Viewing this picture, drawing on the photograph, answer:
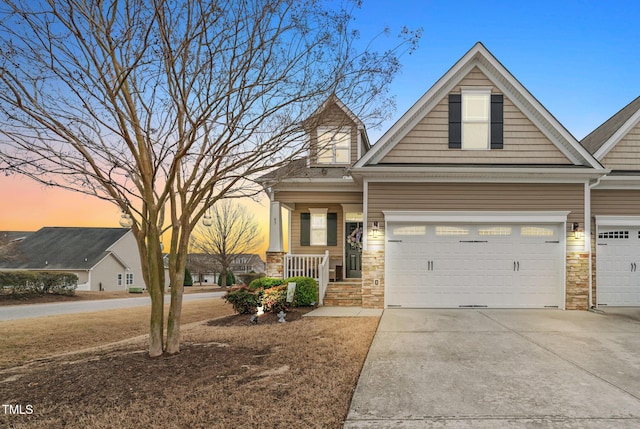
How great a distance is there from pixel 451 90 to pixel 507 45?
2365 millimetres

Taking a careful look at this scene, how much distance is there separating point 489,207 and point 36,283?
72.9 feet

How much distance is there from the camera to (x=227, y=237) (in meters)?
29.8

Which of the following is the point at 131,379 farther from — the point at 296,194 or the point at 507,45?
the point at 507,45

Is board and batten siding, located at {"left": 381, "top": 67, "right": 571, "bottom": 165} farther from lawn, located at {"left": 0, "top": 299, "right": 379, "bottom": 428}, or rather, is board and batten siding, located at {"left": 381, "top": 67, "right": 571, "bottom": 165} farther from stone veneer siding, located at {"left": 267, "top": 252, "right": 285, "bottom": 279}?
lawn, located at {"left": 0, "top": 299, "right": 379, "bottom": 428}

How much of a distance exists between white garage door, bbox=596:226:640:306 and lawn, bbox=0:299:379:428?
8.26m

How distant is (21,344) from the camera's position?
9.16 meters

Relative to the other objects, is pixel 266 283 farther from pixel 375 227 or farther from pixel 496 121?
pixel 496 121

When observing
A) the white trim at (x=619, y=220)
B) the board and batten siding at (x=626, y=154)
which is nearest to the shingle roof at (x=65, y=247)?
the white trim at (x=619, y=220)

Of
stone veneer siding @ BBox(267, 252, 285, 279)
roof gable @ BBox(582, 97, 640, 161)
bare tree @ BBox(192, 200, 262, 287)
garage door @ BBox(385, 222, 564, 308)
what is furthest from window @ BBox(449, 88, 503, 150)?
bare tree @ BBox(192, 200, 262, 287)

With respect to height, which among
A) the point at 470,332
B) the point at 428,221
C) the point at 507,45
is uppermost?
the point at 507,45

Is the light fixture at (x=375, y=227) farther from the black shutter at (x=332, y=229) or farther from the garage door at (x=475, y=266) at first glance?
the black shutter at (x=332, y=229)

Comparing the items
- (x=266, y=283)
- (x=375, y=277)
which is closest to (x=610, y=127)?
(x=375, y=277)

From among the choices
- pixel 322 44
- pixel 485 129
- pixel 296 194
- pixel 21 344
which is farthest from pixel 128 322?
pixel 485 129

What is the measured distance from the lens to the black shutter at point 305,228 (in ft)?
Answer: 49.0
